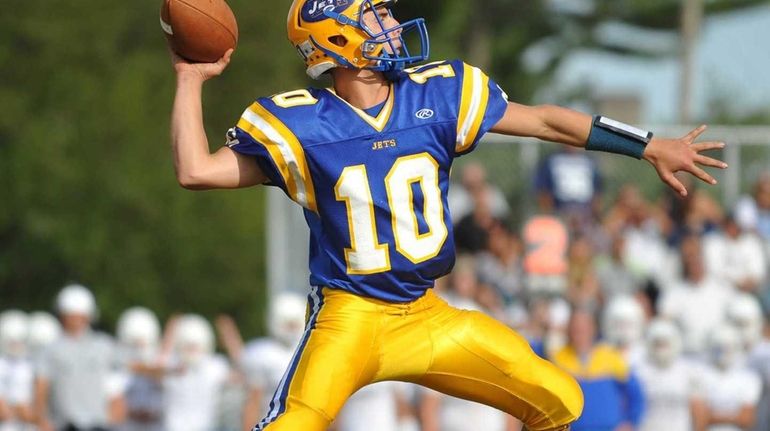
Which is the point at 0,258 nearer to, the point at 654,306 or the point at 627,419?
the point at 654,306

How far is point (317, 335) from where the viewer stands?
5668mm

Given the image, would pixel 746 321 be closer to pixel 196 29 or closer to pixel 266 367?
pixel 266 367

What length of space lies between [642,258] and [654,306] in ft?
1.90

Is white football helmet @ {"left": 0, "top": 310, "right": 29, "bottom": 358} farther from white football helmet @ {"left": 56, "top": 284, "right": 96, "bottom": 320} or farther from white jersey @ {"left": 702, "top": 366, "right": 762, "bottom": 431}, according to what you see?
white jersey @ {"left": 702, "top": 366, "right": 762, "bottom": 431}

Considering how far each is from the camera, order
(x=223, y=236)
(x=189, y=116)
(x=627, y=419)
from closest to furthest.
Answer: (x=189, y=116), (x=627, y=419), (x=223, y=236)

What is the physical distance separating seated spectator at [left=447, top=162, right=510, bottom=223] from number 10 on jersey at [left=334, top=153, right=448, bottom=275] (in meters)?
6.03

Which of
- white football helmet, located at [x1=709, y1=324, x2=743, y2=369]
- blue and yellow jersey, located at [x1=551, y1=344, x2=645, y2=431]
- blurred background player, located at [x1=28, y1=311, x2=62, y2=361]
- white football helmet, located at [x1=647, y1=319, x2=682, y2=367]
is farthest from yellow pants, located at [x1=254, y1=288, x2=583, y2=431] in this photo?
blurred background player, located at [x1=28, y1=311, x2=62, y2=361]

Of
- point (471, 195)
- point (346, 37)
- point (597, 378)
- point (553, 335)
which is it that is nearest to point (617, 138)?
point (346, 37)

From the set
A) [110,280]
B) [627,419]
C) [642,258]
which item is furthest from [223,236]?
[627,419]

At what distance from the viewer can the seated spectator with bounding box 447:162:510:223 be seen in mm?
11961

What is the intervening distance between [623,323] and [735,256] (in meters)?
1.80

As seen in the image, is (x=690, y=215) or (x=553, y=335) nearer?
(x=553, y=335)

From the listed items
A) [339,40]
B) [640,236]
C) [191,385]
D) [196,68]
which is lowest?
[191,385]

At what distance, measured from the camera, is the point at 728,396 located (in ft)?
34.6
